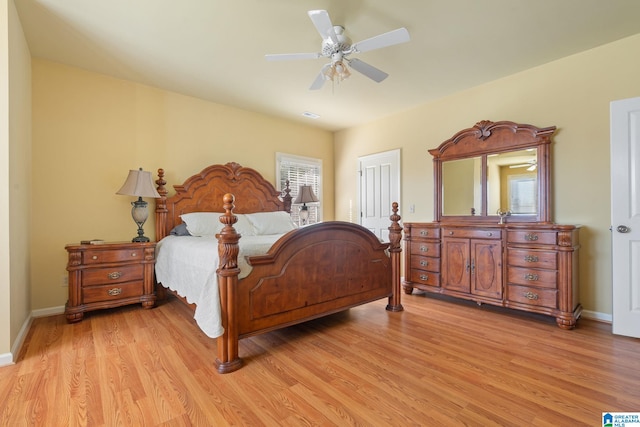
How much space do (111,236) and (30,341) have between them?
131 centimetres

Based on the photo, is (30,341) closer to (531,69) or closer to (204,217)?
(204,217)

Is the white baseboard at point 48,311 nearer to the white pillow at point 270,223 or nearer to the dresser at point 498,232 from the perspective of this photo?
the white pillow at point 270,223

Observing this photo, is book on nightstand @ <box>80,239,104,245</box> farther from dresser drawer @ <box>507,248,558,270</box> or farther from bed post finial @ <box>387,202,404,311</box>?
dresser drawer @ <box>507,248,558,270</box>

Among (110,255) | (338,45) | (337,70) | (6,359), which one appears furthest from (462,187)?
(6,359)

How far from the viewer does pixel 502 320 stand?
9.66ft

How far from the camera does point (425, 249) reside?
3760 mm

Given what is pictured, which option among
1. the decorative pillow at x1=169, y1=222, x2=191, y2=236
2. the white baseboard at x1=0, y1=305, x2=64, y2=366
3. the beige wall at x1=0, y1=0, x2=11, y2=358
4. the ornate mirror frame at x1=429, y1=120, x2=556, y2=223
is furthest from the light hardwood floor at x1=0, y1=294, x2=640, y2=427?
the ornate mirror frame at x1=429, y1=120, x2=556, y2=223

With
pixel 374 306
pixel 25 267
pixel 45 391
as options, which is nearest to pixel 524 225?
pixel 374 306

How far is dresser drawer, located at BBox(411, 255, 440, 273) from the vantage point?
3650 mm

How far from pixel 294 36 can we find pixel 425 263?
117 inches

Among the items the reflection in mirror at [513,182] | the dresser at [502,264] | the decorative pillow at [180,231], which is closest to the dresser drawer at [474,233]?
the dresser at [502,264]

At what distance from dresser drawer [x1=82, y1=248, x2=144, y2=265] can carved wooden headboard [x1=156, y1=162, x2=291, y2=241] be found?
476 mm

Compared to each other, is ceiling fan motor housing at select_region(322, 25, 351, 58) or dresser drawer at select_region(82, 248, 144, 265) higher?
ceiling fan motor housing at select_region(322, 25, 351, 58)

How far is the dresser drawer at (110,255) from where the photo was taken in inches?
117
